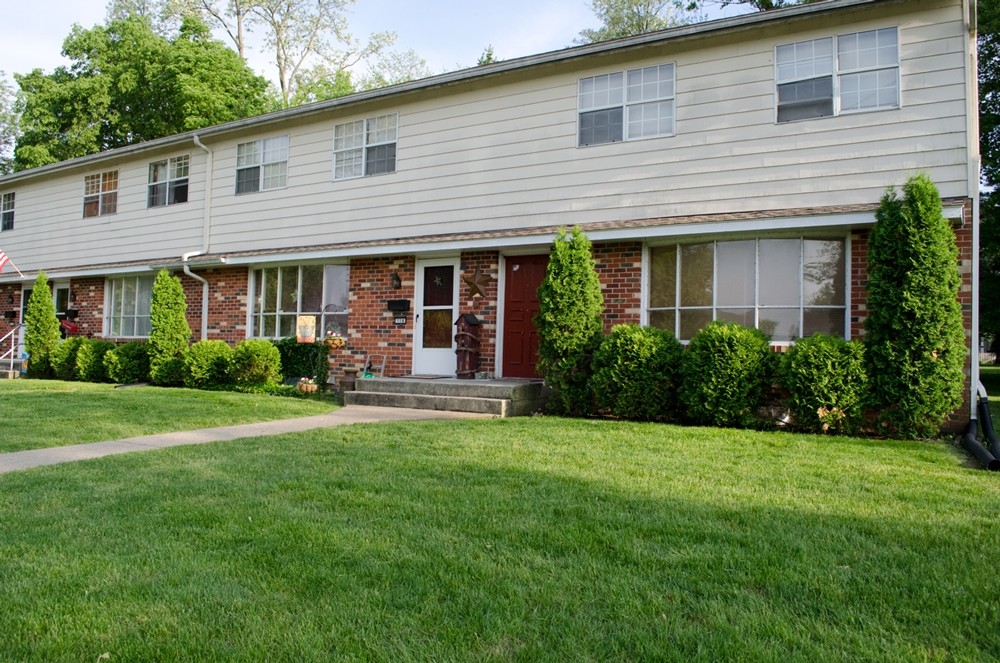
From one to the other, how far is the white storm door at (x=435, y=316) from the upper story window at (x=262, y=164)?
12.6ft

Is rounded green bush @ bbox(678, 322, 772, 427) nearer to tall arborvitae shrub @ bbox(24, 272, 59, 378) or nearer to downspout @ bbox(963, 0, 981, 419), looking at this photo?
downspout @ bbox(963, 0, 981, 419)

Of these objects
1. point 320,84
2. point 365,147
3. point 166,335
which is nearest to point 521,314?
point 365,147

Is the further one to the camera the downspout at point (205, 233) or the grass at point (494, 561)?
the downspout at point (205, 233)

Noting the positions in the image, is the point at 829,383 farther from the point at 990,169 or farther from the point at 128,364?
the point at 990,169

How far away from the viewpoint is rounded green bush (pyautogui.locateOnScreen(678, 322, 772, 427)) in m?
7.86

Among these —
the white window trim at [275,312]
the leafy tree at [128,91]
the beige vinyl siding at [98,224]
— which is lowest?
the white window trim at [275,312]

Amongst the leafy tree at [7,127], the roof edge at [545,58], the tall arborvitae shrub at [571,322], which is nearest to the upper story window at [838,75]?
the roof edge at [545,58]

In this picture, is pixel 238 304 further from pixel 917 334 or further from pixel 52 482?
pixel 917 334

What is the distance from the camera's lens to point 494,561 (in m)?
3.12

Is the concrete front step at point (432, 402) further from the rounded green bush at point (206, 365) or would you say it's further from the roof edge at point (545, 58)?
the roof edge at point (545, 58)

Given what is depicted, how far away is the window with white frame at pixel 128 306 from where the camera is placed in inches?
599

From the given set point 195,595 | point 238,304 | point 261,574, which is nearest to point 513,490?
point 261,574

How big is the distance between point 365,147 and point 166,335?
17.3 ft

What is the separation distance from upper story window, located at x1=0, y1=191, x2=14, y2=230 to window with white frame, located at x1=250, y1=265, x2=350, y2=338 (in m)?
9.73
